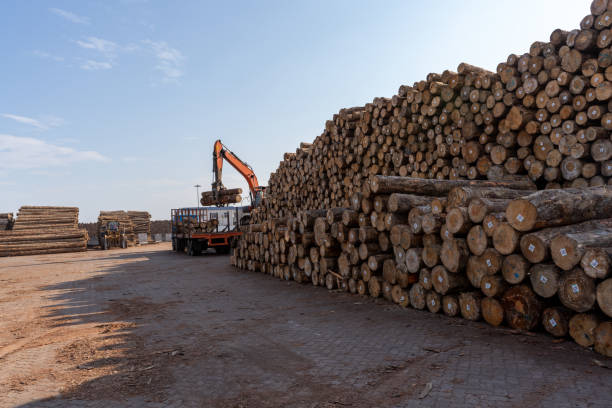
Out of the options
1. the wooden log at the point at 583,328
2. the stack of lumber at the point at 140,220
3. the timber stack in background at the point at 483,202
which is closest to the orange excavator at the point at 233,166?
the timber stack in background at the point at 483,202

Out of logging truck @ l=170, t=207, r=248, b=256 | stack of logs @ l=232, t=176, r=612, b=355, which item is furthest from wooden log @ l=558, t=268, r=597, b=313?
A: logging truck @ l=170, t=207, r=248, b=256

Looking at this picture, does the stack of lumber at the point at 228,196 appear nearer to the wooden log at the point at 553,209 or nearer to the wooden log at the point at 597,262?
the wooden log at the point at 553,209

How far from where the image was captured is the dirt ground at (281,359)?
3568 millimetres

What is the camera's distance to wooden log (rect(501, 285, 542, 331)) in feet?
16.1

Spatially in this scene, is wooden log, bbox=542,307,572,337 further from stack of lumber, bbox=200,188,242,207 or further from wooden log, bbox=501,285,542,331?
stack of lumber, bbox=200,188,242,207

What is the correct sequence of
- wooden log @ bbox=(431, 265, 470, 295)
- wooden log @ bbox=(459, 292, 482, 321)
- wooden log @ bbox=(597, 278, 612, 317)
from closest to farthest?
wooden log @ bbox=(597, 278, 612, 317), wooden log @ bbox=(459, 292, 482, 321), wooden log @ bbox=(431, 265, 470, 295)

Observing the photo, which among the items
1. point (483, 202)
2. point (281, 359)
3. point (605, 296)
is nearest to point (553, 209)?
point (483, 202)

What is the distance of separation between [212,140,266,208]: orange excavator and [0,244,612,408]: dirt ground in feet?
45.5

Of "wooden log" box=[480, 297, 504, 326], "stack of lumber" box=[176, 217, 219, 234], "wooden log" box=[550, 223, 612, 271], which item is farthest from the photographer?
"stack of lumber" box=[176, 217, 219, 234]

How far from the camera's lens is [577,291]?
14.2 ft

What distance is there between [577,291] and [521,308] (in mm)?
807

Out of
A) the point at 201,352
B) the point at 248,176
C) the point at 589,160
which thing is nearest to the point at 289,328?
the point at 201,352

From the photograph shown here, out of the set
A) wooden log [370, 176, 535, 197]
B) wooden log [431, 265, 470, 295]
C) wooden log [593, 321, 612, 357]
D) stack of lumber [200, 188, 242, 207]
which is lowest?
wooden log [593, 321, 612, 357]

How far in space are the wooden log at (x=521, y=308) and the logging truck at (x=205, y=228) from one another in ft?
50.0
